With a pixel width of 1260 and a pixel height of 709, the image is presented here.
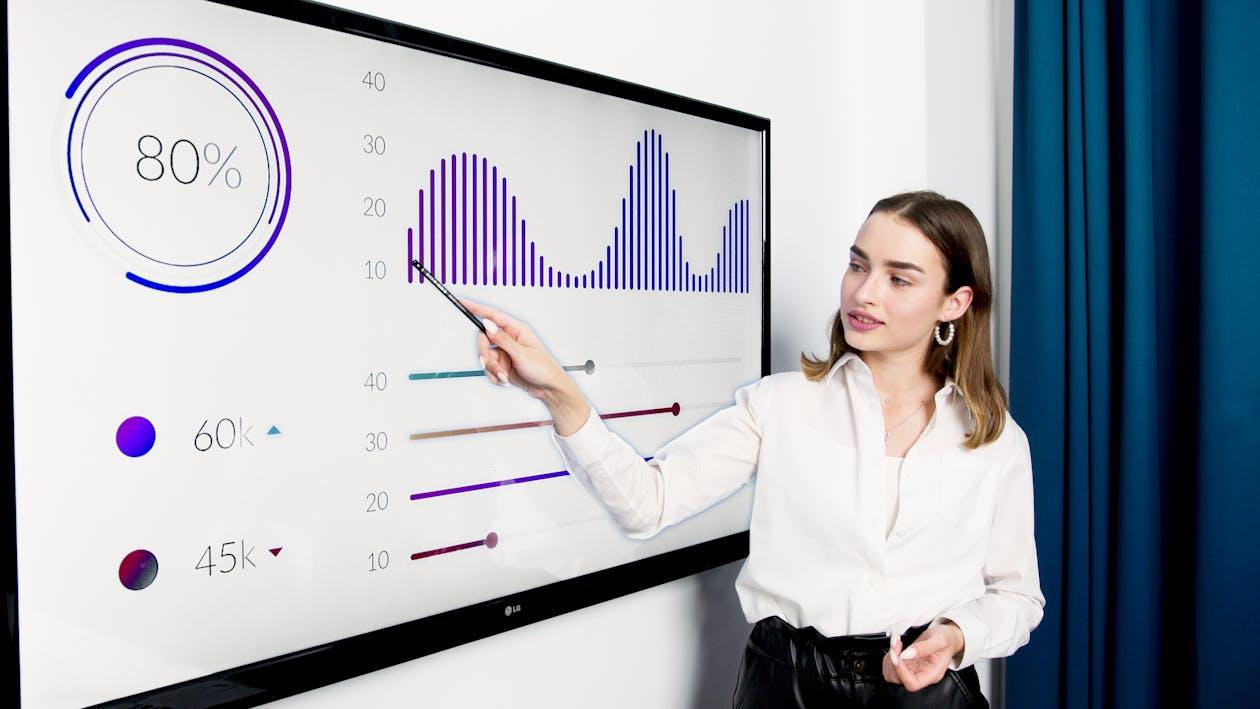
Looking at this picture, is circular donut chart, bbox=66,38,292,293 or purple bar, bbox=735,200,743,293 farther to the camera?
purple bar, bbox=735,200,743,293

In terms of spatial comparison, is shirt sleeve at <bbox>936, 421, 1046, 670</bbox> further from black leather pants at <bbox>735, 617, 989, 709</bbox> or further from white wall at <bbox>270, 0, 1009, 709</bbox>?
white wall at <bbox>270, 0, 1009, 709</bbox>

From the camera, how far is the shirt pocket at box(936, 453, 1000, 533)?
52.3 inches

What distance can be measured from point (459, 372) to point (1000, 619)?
905mm

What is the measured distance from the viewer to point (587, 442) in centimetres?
107

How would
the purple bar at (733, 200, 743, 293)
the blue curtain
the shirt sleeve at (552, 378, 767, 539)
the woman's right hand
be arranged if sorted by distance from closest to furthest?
the woman's right hand < the shirt sleeve at (552, 378, 767, 539) < the purple bar at (733, 200, 743, 293) < the blue curtain

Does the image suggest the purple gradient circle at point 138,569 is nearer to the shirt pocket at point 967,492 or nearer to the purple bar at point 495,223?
the purple bar at point 495,223

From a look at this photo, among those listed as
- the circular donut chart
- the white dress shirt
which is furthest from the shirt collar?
the circular donut chart

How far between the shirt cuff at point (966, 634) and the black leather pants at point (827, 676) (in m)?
0.04

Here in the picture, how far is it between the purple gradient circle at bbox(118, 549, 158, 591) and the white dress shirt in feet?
2.04

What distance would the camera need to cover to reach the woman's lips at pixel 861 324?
4.37 feet

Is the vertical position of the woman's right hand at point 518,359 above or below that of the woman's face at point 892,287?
below

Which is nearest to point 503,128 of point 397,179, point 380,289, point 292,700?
point 397,179

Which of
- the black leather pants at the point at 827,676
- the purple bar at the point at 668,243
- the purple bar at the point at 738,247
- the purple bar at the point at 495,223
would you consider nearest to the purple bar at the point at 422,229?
the purple bar at the point at 495,223

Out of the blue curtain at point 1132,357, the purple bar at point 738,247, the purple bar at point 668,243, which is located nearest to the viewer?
the purple bar at point 668,243
